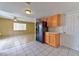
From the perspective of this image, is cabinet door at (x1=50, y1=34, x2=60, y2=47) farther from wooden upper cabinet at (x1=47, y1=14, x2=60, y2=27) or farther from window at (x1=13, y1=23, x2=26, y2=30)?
window at (x1=13, y1=23, x2=26, y2=30)

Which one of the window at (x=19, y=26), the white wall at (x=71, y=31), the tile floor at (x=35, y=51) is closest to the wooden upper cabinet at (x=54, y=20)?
the white wall at (x=71, y=31)

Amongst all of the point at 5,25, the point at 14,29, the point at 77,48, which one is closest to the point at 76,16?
the point at 77,48

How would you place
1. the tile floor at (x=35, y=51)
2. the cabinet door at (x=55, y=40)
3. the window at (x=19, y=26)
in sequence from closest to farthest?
the tile floor at (x=35, y=51) < the cabinet door at (x=55, y=40) < the window at (x=19, y=26)

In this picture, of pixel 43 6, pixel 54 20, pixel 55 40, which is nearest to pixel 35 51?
pixel 55 40

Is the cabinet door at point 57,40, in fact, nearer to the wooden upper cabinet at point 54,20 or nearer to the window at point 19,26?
the wooden upper cabinet at point 54,20

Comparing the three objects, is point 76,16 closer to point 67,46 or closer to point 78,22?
point 78,22

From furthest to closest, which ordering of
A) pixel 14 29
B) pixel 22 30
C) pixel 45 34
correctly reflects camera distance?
pixel 22 30
pixel 14 29
pixel 45 34

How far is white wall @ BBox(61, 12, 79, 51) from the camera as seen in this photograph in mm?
4195

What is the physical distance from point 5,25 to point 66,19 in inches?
298

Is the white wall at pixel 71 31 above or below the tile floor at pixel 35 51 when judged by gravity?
above

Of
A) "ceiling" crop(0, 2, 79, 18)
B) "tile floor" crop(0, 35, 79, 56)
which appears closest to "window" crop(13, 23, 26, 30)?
"tile floor" crop(0, 35, 79, 56)

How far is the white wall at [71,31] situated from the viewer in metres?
4.20

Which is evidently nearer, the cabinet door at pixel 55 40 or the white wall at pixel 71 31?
the white wall at pixel 71 31

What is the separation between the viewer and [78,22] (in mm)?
4094
